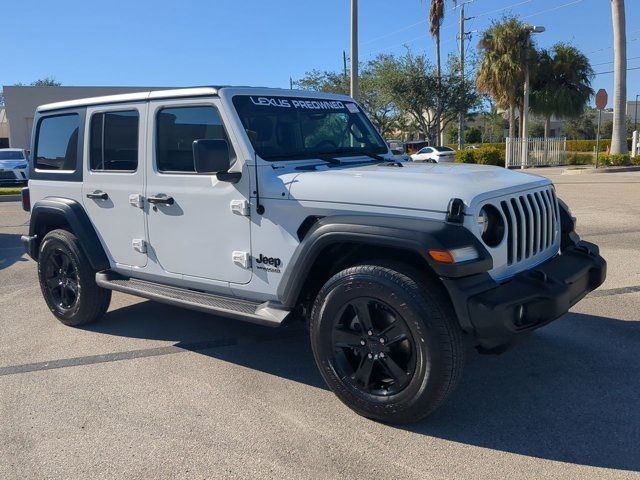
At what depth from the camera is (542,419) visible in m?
3.61

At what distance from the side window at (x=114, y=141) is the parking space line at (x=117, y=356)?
1.45 meters

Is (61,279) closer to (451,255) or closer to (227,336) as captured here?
(227,336)

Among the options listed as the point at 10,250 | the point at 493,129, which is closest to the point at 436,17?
the point at 493,129

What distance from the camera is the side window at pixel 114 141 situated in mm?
4797

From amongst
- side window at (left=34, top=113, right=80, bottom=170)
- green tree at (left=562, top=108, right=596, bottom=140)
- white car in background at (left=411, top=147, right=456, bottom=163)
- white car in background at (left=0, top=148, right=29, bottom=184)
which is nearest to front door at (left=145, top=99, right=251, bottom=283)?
side window at (left=34, top=113, right=80, bottom=170)

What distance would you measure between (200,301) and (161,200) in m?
0.81

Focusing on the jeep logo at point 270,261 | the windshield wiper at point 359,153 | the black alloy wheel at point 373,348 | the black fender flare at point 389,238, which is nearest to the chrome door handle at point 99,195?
the jeep logo at point 270,261

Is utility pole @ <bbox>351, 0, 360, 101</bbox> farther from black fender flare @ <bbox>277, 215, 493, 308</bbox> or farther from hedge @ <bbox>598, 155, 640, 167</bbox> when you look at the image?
hedge @ <bbox>598, 155, 640, 167</bbox>

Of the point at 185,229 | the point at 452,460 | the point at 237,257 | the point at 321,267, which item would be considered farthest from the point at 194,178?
the point at 452,460

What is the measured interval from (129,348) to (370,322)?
239cm

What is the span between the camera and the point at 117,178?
193 inches

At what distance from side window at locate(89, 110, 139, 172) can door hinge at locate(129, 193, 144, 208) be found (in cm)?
21

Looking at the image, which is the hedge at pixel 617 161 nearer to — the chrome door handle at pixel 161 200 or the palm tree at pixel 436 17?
the palm tree at pixel 436 17

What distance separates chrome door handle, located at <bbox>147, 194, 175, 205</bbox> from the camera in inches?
175
